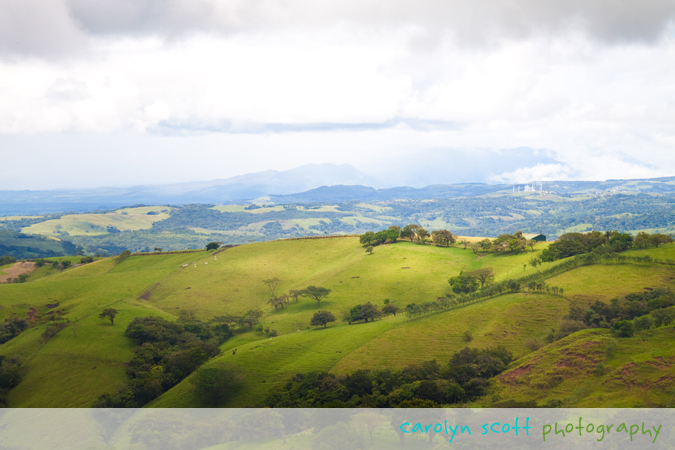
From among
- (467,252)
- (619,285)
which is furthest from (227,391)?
(467,252)

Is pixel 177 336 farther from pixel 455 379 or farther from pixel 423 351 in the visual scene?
pixel 455 379

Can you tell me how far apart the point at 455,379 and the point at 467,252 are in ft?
278

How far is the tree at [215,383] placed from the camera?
61.9 metres

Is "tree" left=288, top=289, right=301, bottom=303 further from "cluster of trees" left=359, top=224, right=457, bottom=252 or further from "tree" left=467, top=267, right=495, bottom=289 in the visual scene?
"tree" left=467, top=267, right=495, bottom=289

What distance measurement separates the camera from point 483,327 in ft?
224

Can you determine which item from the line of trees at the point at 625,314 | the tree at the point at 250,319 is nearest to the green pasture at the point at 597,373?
the line of trees at the point at 625,314

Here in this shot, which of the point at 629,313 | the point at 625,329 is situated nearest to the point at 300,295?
the point at 629,313

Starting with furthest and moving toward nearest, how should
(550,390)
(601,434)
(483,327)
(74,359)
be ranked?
1. (74,359)
2. (483,327)
3. (550,390)
4. (601,434)

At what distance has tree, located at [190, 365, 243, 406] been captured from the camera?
6188 centimetres

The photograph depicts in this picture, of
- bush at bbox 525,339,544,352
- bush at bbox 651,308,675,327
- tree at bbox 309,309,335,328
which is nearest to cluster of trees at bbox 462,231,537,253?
bush at bbox 651,308,675,327

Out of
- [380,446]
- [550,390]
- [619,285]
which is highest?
[619,285]

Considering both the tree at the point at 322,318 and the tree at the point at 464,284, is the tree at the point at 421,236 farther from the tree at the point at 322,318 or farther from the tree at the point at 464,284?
the tree at the point at 322,318

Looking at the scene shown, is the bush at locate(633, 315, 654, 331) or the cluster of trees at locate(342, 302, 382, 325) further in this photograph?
the cluster of trees at locate(342, 302, 382, 325)

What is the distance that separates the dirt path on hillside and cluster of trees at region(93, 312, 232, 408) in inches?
3507
